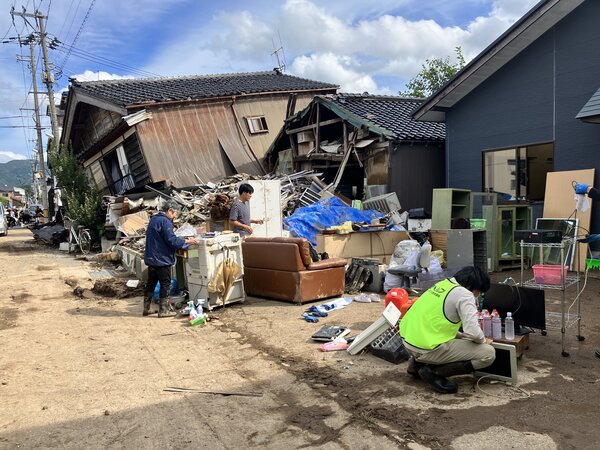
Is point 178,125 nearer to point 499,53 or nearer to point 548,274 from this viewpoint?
point 499,53

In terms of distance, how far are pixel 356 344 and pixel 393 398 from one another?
117 centimetres

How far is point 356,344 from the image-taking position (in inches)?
201

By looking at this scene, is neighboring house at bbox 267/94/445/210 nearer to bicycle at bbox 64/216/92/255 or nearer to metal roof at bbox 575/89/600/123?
metal roof at bbox 575/89/600/123

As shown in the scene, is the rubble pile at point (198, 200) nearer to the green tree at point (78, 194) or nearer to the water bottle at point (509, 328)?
the green tree at point (78, 194)

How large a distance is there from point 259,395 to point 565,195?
8235mm

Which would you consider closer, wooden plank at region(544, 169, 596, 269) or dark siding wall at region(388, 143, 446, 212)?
wooden plank at region(544, 169, 596, 269)

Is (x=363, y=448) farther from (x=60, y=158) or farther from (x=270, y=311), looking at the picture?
(x=60, y=158)

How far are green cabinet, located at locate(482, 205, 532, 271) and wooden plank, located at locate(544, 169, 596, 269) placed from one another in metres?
0.60

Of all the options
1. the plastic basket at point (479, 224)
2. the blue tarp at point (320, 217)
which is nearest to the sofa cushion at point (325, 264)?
the blue tarp at point (320, 217)

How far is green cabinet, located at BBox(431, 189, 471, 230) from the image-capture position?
9.84 metres

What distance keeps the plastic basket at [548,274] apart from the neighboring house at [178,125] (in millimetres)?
12373

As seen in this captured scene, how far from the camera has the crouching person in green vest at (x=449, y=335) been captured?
397 cm

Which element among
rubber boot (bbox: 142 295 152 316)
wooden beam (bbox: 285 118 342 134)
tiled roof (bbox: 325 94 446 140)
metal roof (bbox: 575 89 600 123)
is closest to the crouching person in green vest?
rubber boot (bbox: 142 295 152 316)

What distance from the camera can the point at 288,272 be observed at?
7.44 metres
